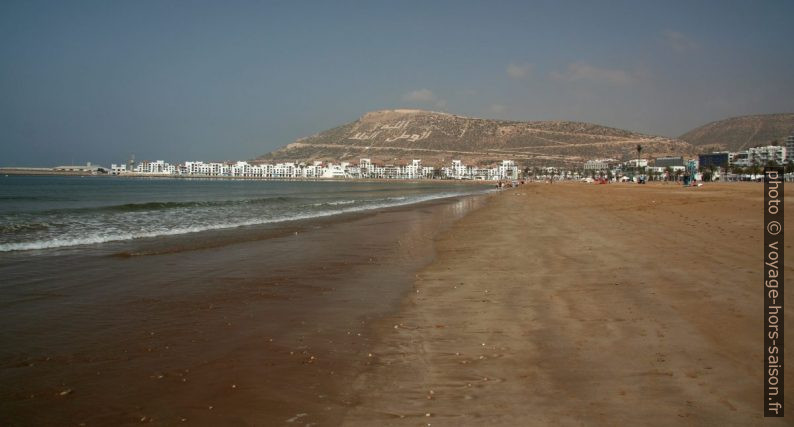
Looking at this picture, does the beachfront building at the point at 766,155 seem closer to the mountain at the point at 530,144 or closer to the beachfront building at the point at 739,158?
the beachfront building at the point at 739,158

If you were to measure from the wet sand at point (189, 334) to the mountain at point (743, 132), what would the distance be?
573ft

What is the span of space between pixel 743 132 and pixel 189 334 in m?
202

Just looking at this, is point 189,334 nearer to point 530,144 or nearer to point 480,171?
point 480,171

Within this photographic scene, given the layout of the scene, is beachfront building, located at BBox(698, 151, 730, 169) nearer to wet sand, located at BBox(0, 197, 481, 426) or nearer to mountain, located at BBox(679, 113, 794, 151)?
mountain, located at BBox(679, 113, 794, 151)

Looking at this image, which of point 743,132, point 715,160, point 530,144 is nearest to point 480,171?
point 530,144

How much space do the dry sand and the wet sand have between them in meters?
0.47

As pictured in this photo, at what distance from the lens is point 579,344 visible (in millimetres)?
4652

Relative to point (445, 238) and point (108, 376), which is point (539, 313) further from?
point (445, 238)

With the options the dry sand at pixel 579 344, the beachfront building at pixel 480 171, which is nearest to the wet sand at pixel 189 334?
the dry sand at pixel 579 344

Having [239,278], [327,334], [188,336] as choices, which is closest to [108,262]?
[239,278]

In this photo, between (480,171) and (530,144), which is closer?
(480,171)

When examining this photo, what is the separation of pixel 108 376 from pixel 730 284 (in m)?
6.62

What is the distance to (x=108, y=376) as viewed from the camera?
163 inches

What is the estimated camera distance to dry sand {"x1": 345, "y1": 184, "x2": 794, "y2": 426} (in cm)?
340
